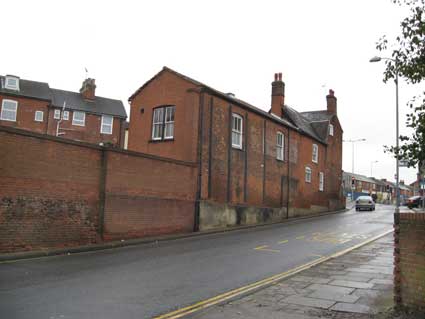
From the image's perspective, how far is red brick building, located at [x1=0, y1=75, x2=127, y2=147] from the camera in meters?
41.2

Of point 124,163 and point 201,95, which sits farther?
point 201,95

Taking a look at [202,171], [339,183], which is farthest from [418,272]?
[339,183]

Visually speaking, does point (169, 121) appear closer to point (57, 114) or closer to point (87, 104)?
point (57, 114)

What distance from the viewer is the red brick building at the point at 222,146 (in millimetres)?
22172

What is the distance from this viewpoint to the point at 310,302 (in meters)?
7.50

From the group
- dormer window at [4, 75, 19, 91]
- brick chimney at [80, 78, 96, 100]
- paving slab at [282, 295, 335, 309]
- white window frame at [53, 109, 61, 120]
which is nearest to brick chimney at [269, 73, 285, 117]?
brick chimney at [80, 78, 96, 100]

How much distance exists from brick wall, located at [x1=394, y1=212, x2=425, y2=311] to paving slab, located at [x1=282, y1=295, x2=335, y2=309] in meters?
1.15

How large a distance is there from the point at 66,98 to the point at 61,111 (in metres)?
2.25

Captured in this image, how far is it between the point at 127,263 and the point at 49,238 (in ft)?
12.1

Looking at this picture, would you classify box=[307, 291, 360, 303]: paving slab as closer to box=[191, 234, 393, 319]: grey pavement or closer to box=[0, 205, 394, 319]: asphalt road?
box=[191, 234, 393, 319]: grey pavement

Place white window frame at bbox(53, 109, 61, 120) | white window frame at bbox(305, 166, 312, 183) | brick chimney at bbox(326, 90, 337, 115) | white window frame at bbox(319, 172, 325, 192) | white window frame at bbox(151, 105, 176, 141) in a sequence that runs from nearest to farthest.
Result: white window frame at bbox(151, 105, 176, 141), white window frame at bbox(305, 166, 312, 183), white window frame at bbox(319, 172, 325, 192), brick chimney at bbox(326, 90, 337, 115), white window frame at bbox(53, 109, 61, 120)

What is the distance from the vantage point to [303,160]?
3484cm

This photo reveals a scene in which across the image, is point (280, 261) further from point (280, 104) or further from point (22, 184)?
point (280, 104)

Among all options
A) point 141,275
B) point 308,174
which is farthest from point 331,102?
point 141,275
